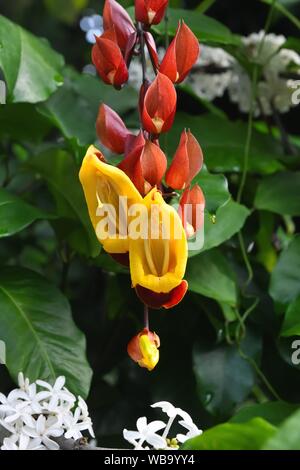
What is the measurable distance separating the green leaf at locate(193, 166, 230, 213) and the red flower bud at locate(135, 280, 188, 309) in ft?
0.57

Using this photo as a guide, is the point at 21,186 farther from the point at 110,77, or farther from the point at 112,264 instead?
the point at 110,77

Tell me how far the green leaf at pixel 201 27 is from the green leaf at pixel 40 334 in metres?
0.35

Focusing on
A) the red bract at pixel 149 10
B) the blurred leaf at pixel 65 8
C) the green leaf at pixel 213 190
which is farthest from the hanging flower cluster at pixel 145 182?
the blurred leaf at pixel 65 8

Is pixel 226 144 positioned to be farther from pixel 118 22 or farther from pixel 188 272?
pixel 118 22

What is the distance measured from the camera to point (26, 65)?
1005 millimetres

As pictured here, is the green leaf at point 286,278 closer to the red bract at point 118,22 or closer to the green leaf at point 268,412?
the green leaf at point 268,412

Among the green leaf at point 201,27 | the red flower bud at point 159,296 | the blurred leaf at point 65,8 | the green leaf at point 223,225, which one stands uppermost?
the green leaf at point 201,27

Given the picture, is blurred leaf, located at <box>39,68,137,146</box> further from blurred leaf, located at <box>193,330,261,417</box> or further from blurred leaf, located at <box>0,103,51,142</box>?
blurred leaf, located at <box>193,330,261,417</box>

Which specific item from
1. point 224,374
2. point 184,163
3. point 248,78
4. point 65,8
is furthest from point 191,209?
point 65,8

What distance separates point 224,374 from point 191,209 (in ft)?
1.15

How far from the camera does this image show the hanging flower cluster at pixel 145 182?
652 millimetres

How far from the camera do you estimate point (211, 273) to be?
96 cm

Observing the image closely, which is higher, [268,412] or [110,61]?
[110,61]
